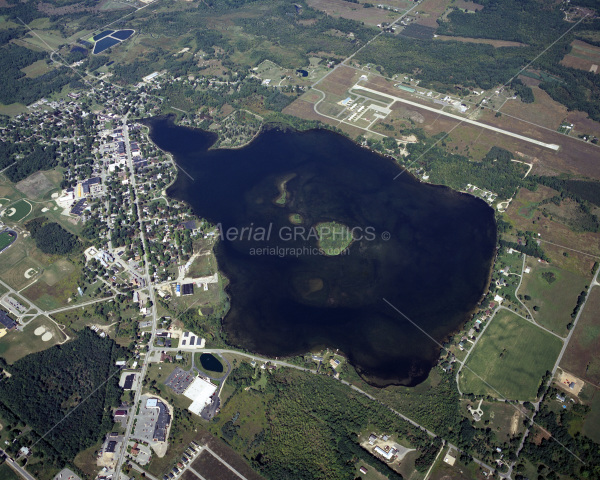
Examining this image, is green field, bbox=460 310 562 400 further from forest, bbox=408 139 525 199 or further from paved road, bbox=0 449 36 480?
paved road, bbox=0 449 36 480

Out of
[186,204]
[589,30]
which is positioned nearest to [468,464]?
[186,204]

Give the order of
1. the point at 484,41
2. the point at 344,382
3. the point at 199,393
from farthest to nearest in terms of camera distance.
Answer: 1. the point at 484,41
2. the point at 344,382
3. the point at 199,393

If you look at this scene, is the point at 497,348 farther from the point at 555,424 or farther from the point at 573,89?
the point at 573,89

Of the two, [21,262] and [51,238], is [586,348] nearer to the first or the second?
[51,238]

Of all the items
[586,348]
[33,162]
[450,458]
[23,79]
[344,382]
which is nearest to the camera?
[450,458]

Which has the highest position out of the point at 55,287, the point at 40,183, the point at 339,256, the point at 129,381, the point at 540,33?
the point at 540,33

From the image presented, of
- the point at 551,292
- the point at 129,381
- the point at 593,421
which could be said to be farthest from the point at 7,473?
the point at 551,292
